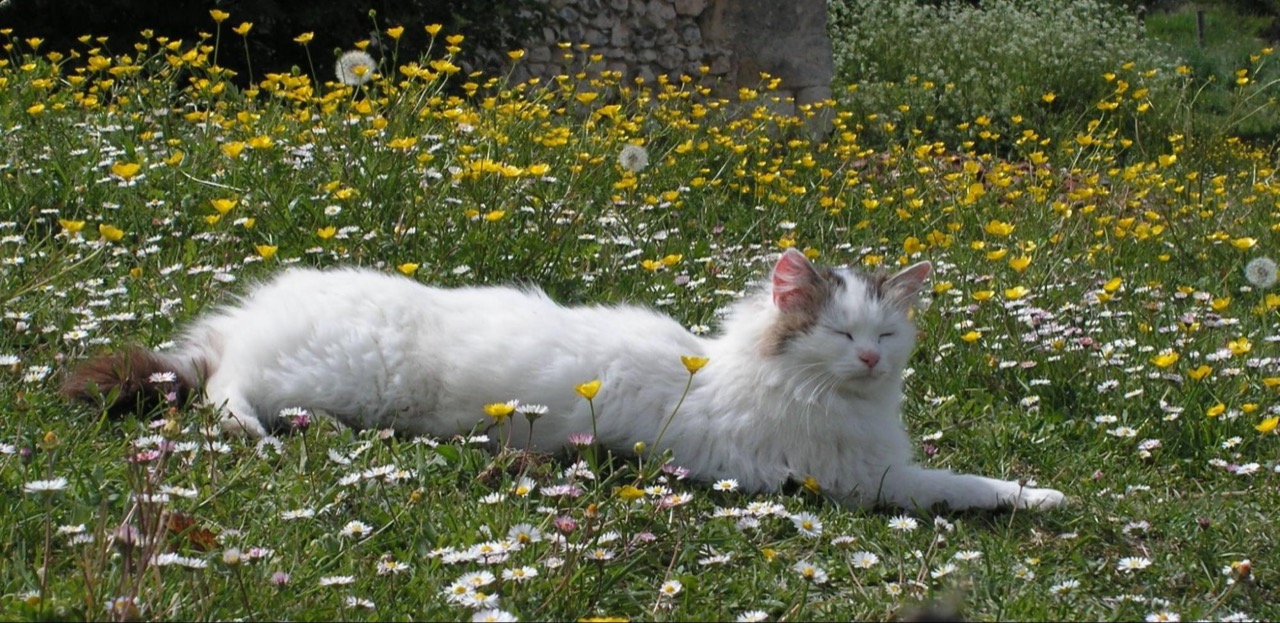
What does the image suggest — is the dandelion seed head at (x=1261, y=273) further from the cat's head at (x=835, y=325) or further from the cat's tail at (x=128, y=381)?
the cat's tail at (x=128, y=381)

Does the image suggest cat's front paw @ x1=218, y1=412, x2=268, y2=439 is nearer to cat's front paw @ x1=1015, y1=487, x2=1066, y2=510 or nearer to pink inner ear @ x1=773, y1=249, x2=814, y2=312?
pink inner ear @ x1=773, y1=249, x2=814, y2=312

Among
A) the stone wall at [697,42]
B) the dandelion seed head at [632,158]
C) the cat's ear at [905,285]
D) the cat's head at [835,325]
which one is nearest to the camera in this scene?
the cat's head at [835,325]

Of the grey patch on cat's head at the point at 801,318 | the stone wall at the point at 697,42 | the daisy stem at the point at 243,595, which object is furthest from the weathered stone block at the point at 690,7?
the daisy stem at the point at 243,595

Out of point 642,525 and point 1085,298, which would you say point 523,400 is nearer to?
point 642,525

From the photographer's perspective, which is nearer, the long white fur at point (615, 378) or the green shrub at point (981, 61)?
the long white fur at point (615, 378)

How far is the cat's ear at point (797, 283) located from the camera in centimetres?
343

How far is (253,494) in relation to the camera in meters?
2.97

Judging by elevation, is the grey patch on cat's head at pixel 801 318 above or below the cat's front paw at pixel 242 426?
above

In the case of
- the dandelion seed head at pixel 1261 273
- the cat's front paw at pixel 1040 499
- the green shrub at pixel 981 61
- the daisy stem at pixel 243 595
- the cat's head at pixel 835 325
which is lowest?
the green shrub at pixel 981 61

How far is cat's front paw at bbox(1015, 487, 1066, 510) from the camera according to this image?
10.6 ft

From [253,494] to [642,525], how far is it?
33.3 inches

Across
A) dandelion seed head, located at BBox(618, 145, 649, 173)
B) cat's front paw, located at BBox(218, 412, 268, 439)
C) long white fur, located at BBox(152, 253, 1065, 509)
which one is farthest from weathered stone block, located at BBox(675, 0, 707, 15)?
cat's front paw, located at BBox(218, 412, 268, 439)

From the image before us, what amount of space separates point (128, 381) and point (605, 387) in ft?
3.94

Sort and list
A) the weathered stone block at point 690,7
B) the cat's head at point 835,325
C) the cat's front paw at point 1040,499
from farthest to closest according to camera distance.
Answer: the weathered stone block at point 690,7 → the cat's head at point 835,325 → the cat's front paw at point 1040,499
